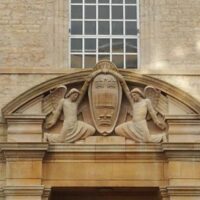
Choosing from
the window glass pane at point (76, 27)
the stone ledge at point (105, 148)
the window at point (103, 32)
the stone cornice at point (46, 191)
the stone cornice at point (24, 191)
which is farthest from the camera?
the window glass pane at point (76, 27)

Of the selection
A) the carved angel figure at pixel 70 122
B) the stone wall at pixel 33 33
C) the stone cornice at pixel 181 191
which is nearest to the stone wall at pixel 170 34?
the carved angel figure at pixel 70 122

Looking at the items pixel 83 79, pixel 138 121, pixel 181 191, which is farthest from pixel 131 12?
pixel 181 191

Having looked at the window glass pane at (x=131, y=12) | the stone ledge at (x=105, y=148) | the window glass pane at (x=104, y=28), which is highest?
the window glass pane at (x=131, y=12)

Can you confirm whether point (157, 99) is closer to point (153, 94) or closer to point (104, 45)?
point (153, 94)

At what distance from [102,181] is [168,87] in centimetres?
195

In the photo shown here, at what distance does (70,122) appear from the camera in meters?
14.2

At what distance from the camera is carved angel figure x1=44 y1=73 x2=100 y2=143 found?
46.5 ft

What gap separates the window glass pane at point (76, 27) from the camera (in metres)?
15.4

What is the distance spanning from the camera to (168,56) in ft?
48.9

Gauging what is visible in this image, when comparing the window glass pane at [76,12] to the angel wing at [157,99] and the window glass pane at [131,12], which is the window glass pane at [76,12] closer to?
the window glass pane at [131,12]

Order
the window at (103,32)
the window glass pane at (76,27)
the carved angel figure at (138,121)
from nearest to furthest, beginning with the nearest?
the carved angel figure at (138,121)
the window at (103,32)
the window glass pane at (76,27)

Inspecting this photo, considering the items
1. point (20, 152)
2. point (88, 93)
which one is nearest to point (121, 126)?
point (88, 93)

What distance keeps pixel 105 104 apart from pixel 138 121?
63 centimetres

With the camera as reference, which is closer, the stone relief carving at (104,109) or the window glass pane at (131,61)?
the stone relief carving at (104,109)
